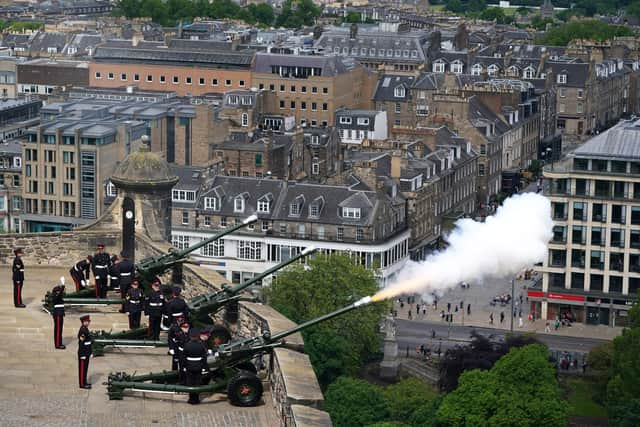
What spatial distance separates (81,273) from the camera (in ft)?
117

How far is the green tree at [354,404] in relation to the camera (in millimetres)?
79625

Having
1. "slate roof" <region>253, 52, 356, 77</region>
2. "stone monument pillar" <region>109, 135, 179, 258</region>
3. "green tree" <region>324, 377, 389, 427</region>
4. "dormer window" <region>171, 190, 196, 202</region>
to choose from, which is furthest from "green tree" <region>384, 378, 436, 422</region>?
"slate roof" <region>253, 52, 356, 77</region>

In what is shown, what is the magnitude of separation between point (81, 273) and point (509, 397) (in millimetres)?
44155

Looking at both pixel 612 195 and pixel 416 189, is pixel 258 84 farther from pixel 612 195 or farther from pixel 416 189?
pixel 612 195

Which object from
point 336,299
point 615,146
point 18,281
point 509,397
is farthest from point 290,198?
point 18,281

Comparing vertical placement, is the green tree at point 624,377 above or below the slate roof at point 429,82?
below

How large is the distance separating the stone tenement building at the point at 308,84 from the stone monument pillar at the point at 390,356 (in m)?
70.8

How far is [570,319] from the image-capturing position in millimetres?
113750

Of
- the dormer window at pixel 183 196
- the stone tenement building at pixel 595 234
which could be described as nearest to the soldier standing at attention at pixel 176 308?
the stone tenement building at pixel 595 234

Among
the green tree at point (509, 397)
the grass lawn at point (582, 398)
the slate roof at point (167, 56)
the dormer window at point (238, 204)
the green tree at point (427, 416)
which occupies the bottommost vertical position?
the grass lawn at point (582, 398)

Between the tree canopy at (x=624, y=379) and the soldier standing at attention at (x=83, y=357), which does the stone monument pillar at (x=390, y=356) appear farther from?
the soldier standing at attention at (x=83, y=357)

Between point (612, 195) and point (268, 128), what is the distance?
1873 inches

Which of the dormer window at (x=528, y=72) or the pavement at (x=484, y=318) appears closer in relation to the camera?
the pavement at (x=484, y=318)

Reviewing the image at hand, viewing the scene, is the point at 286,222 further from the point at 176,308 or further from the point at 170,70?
the point at 176,308
